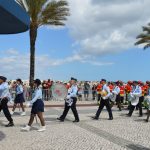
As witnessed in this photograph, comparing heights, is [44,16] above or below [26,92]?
above

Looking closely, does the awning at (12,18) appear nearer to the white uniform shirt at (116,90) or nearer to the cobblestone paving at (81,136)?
the cobblestone paving at (81,136)

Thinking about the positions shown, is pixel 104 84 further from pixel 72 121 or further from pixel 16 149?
pixel 16 149

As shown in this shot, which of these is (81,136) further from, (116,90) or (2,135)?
(116,90)

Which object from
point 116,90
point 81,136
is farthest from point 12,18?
point 116,90

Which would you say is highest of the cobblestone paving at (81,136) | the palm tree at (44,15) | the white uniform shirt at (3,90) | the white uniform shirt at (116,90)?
the palm tree at (44,15)

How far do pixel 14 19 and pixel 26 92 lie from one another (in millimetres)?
17689

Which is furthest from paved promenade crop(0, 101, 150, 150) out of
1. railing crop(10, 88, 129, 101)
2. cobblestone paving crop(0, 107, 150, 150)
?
Answer: railing crop(10, 88, 129, 101)

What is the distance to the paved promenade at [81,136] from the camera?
10.2 metres

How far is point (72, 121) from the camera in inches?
616

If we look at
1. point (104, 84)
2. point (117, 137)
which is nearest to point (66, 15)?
point (104, 84)

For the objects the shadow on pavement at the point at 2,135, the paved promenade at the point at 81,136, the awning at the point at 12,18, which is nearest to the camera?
the awning at the point at 12,18

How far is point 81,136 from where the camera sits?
11.8 m

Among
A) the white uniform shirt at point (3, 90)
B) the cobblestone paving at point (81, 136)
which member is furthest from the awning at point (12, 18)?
the cobblestone paving at point (81, 136)

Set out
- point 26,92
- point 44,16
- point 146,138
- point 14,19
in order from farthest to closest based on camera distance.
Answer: point 44,16 < point 26,92 < point 146,138 < point 14,19
